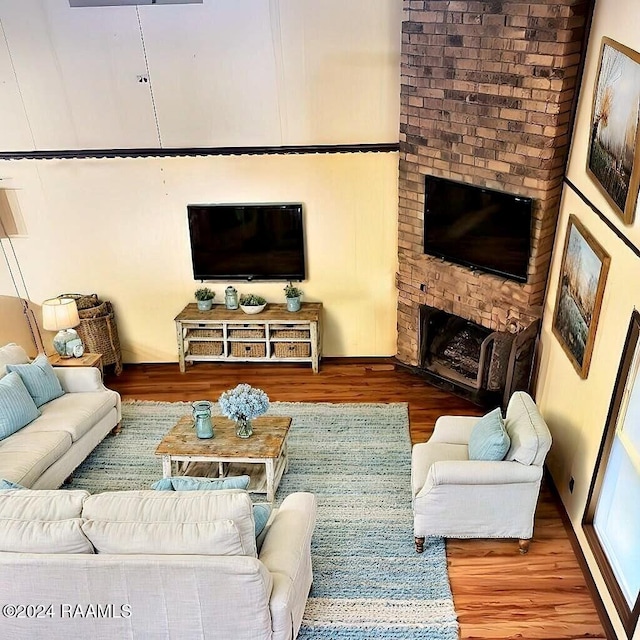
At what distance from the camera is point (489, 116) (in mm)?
4410

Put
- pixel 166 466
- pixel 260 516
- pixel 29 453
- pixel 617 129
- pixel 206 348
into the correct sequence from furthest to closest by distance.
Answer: pixel 206 348
pixel 166 466
pixel 29 453
pixel 617 129
pixel 260 516

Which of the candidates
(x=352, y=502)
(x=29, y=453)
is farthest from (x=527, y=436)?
(x=29, y=453)

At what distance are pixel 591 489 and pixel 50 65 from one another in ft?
16.8

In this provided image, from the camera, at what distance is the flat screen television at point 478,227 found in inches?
179

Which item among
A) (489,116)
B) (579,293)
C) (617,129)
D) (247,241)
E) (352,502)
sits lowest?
(352,502)

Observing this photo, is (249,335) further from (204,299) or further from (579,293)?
(579,293)

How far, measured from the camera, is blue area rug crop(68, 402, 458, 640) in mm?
3363

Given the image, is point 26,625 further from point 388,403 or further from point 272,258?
point 272,258

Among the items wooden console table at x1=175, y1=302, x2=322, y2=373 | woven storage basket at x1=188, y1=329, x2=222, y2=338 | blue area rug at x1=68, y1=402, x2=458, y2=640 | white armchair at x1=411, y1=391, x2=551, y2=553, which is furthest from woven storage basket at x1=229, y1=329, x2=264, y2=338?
white armchair at x1=411, y1=391, x2=551, y2=553

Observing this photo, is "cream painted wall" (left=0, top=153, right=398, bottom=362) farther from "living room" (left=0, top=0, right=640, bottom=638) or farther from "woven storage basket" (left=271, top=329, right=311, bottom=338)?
"woven storage basket" (left=271, top=329, right=311, bottom=338)

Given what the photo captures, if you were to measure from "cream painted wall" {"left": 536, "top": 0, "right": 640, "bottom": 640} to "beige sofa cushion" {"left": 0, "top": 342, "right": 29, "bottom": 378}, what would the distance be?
394 centimetres

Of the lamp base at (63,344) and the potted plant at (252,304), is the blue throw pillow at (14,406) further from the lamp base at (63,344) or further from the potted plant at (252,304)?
the potted plant at (252,304)

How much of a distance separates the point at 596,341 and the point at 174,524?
2.48 m

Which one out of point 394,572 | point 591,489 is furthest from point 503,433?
point 394,572
